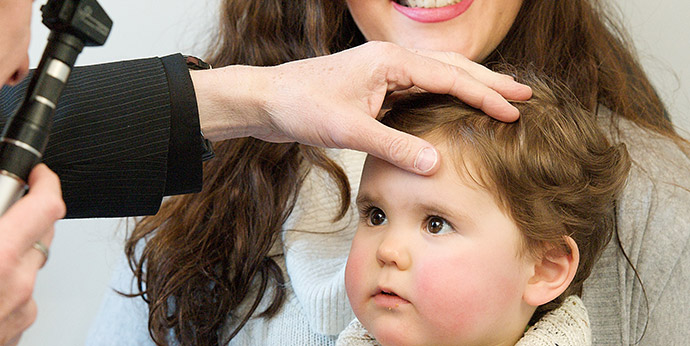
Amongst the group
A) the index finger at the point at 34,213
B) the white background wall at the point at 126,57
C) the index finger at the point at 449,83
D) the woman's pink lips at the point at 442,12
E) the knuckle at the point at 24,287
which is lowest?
the white background wall at the point at 126,57

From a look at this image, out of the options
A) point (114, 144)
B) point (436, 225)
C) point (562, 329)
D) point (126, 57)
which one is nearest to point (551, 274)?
point (562, 329)

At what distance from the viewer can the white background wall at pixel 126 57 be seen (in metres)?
1.72

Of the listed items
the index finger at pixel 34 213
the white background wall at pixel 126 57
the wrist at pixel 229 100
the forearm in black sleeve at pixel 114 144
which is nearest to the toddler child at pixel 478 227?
the wrist at pixel 229 100

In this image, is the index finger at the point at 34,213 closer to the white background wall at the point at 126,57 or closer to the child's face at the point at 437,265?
the child's face at the point at 437,265

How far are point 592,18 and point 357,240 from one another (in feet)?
2.53

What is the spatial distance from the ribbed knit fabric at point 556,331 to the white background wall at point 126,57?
75 centimetres

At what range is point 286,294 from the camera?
143cm

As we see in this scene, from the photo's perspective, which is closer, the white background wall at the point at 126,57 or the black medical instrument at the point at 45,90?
the black medical instrument at the point at 45,90

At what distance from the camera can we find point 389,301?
3.35ft

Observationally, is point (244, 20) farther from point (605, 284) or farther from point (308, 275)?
point (605, 284)

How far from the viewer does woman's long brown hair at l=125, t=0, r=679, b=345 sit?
1.44 metres

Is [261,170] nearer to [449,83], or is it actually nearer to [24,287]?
[449,83]

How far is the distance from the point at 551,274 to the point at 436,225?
0.65ft

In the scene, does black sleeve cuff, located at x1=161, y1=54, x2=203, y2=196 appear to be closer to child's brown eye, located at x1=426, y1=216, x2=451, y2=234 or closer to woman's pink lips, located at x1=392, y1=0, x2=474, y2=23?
child's brown eye, located at x1=426, y1=216, x2=451, y2=234
